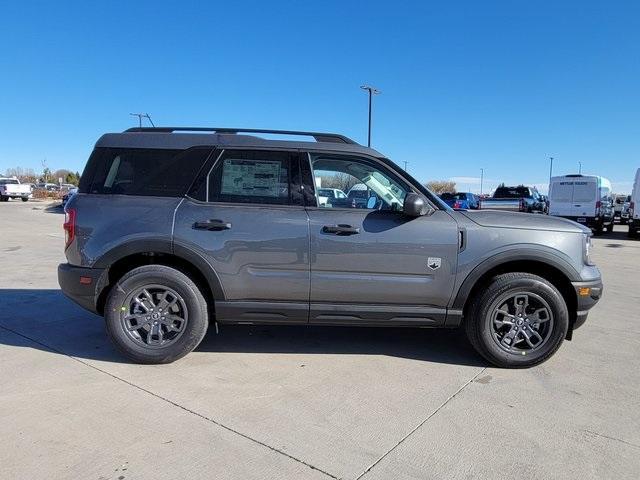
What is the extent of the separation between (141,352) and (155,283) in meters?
0.59

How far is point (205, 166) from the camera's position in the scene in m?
4.16

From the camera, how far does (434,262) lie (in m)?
4.02

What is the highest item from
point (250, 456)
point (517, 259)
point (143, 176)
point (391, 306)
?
point (143, 176)

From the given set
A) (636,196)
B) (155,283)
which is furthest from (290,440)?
(636,196)

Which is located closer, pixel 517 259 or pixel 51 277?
pixel 517 259

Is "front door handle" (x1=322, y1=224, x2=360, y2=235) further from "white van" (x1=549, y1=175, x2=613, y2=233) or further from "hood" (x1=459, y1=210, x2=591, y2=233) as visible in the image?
"white van" (x1=549, y1=175, x2=613, y2=233)

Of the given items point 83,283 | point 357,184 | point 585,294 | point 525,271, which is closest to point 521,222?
point 525,271

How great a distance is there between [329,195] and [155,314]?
70.2 inches

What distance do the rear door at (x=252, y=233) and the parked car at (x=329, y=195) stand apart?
19cm

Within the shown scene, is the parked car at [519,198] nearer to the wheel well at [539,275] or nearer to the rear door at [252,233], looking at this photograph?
the wheel well at [539,275]

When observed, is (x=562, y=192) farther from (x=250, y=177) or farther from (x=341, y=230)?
(x=250, y=177)

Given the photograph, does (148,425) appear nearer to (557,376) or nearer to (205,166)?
(205,166)

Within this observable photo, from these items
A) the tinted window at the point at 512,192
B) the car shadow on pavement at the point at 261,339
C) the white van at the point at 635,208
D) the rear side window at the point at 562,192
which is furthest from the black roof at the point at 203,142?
the tinted window at the point at 512,192

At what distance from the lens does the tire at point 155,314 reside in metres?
4.03
